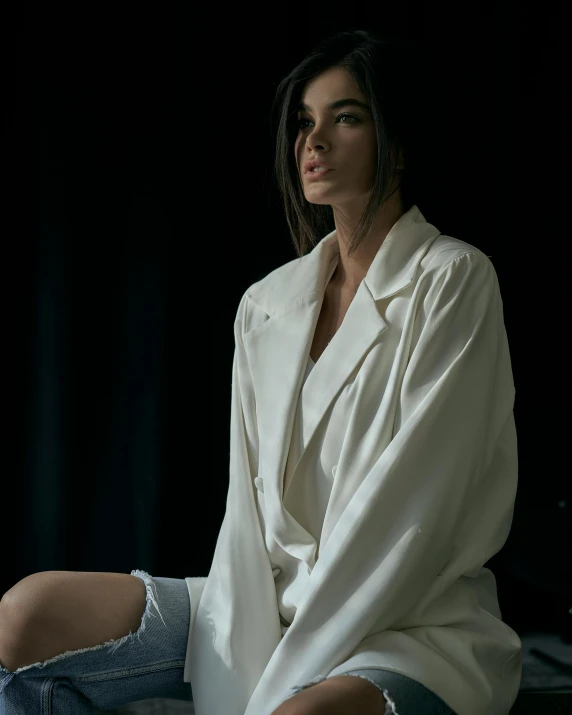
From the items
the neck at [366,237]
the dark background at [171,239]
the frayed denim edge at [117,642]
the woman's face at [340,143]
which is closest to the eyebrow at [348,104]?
the woman's face at [340,143]

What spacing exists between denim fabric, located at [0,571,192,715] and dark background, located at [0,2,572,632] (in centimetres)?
76

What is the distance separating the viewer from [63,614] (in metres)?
1.46

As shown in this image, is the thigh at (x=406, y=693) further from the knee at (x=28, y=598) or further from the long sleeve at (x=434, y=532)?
the knee at (x=28, y=598)

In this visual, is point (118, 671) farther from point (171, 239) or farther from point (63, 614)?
point (171, 239)

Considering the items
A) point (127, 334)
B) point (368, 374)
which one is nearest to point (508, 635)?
point (368, 374)

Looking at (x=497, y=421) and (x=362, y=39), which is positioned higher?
(x=362, y=39)

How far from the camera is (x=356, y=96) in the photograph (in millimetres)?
1625

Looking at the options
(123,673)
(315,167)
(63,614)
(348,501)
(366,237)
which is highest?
(315,167)

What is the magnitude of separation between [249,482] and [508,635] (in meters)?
0.49

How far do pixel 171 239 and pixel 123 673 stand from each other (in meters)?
1.14

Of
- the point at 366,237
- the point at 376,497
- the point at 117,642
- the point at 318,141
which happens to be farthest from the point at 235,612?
the point at 318,141

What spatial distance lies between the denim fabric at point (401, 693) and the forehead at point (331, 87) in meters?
0.93

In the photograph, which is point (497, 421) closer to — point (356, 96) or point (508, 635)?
point (508, 635)

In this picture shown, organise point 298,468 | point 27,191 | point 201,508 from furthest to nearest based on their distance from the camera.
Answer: point 201,508 < point 27,191 < point 298,468
